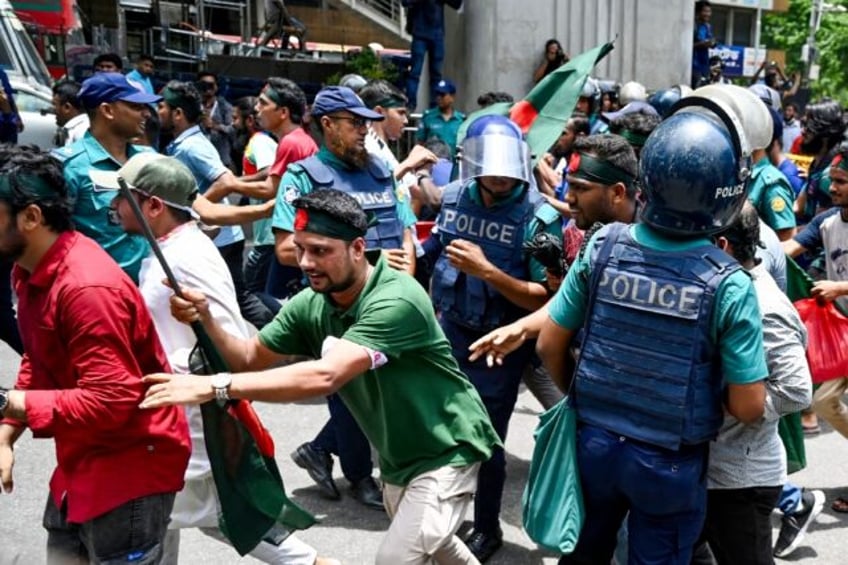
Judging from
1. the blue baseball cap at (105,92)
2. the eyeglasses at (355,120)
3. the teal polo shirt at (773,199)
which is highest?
the blue baseball cap at (105,92)

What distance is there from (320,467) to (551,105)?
232 centimetres

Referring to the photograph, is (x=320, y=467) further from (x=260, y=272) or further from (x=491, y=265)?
(x=260, y=272)

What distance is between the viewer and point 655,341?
2.84 metres

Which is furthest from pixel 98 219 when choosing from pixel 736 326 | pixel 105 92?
pixel 736 326

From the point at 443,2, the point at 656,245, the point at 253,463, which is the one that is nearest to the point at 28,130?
the point at 443,2

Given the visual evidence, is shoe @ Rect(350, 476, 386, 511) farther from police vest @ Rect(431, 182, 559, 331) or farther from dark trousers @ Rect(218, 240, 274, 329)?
dark trousers @ Rect(218, 240, 274, 329)

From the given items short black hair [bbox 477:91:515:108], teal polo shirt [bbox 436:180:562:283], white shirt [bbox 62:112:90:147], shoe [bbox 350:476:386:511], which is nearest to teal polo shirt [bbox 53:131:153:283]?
shoe [bbox 350:476:386:511]

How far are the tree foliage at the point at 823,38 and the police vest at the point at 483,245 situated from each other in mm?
41093

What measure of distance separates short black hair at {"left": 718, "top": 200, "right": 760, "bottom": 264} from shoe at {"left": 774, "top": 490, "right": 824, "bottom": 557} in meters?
1.83

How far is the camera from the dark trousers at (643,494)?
2.90 meters

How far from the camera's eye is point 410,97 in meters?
12.9

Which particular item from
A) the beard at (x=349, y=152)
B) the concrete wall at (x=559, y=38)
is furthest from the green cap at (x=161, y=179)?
the concrete wall at (x=559, y=38)

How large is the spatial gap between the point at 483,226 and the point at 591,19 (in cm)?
1000

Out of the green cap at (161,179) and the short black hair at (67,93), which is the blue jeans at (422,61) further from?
the green cap at (161,179)
